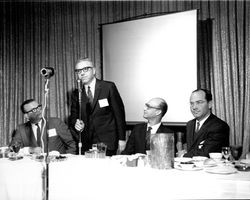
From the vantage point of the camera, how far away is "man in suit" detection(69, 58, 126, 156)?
3.75 meters

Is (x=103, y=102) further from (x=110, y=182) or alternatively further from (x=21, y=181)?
(x=110, y=182)

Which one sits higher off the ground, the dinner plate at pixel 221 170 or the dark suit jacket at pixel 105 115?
the dark suit jacket at pixel 105 115

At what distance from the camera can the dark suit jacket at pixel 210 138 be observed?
3000 mm

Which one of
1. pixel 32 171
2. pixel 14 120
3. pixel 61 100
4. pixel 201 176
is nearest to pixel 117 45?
pixel 61 100

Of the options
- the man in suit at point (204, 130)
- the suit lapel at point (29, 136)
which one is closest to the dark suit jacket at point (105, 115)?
the suit lapel at point (29, 136)

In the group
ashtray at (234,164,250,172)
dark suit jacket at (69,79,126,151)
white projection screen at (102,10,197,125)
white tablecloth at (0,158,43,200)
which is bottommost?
white tablecloth at (0,158,43,200)

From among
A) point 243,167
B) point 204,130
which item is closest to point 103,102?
point 204,130

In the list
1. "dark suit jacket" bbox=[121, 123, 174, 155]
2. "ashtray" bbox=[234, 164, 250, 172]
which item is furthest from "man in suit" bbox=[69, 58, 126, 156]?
"ashtray" bbox=[234, 164, 250, 172]

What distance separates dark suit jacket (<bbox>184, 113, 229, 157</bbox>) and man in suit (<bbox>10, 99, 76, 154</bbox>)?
1.42 metres

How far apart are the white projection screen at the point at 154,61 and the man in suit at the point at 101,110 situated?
0.80 metres

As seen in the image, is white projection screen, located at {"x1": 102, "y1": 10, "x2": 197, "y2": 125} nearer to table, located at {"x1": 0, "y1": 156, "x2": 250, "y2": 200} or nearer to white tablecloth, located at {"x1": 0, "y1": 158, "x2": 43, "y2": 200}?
table, located at {"x1": 0, "y1": 156, "x2": 250, "y2": 200}

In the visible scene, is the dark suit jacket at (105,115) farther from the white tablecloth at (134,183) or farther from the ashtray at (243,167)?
the ashtray at (243,167)

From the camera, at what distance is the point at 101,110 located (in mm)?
3809

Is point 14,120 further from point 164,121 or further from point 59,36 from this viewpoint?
point 164,121
